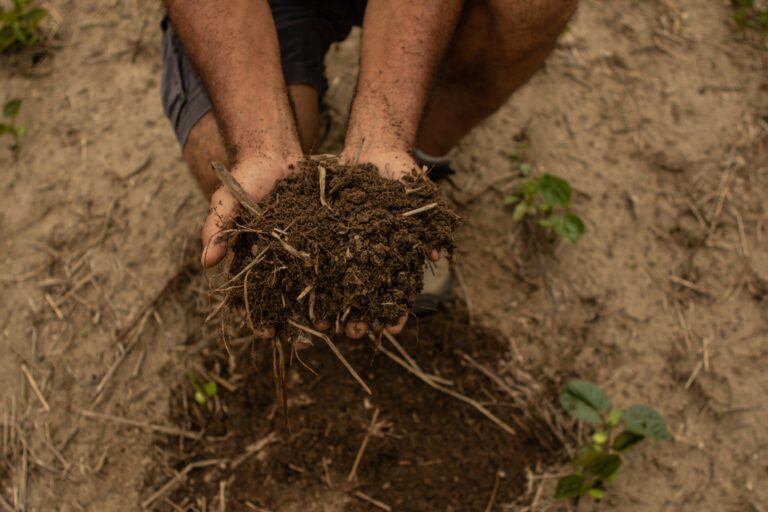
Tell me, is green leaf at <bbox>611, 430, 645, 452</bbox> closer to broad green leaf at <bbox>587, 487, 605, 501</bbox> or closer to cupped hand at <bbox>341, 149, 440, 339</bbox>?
broad green leaf at <bbox>587, 487, 605, 501</bbox>

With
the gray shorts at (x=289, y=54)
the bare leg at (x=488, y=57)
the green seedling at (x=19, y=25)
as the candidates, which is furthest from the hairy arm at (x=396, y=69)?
the green seedling at (x=19, y=25)

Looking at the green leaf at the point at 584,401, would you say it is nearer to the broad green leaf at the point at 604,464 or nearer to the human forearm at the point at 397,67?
the broad green leaf at the point at 604,464

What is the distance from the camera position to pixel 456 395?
1.96m

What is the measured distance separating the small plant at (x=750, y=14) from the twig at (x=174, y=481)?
9.16ft

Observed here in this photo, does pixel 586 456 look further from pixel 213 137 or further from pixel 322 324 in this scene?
pixel 213 137

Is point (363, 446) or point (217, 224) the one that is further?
point (363, 446)

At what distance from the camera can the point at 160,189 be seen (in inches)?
91.7

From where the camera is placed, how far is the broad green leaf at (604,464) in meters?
1.79

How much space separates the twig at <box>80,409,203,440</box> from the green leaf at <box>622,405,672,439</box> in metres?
1.27

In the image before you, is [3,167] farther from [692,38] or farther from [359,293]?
[692,38]

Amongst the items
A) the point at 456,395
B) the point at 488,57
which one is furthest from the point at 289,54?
the point at 456,395

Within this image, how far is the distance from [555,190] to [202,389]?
130 cm

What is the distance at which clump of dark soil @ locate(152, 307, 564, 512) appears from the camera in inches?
72.2

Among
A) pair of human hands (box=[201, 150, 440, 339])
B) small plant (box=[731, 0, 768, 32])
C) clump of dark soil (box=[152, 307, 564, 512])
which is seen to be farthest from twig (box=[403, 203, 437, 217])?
small plant (box=[731, 0, 768, 32])
